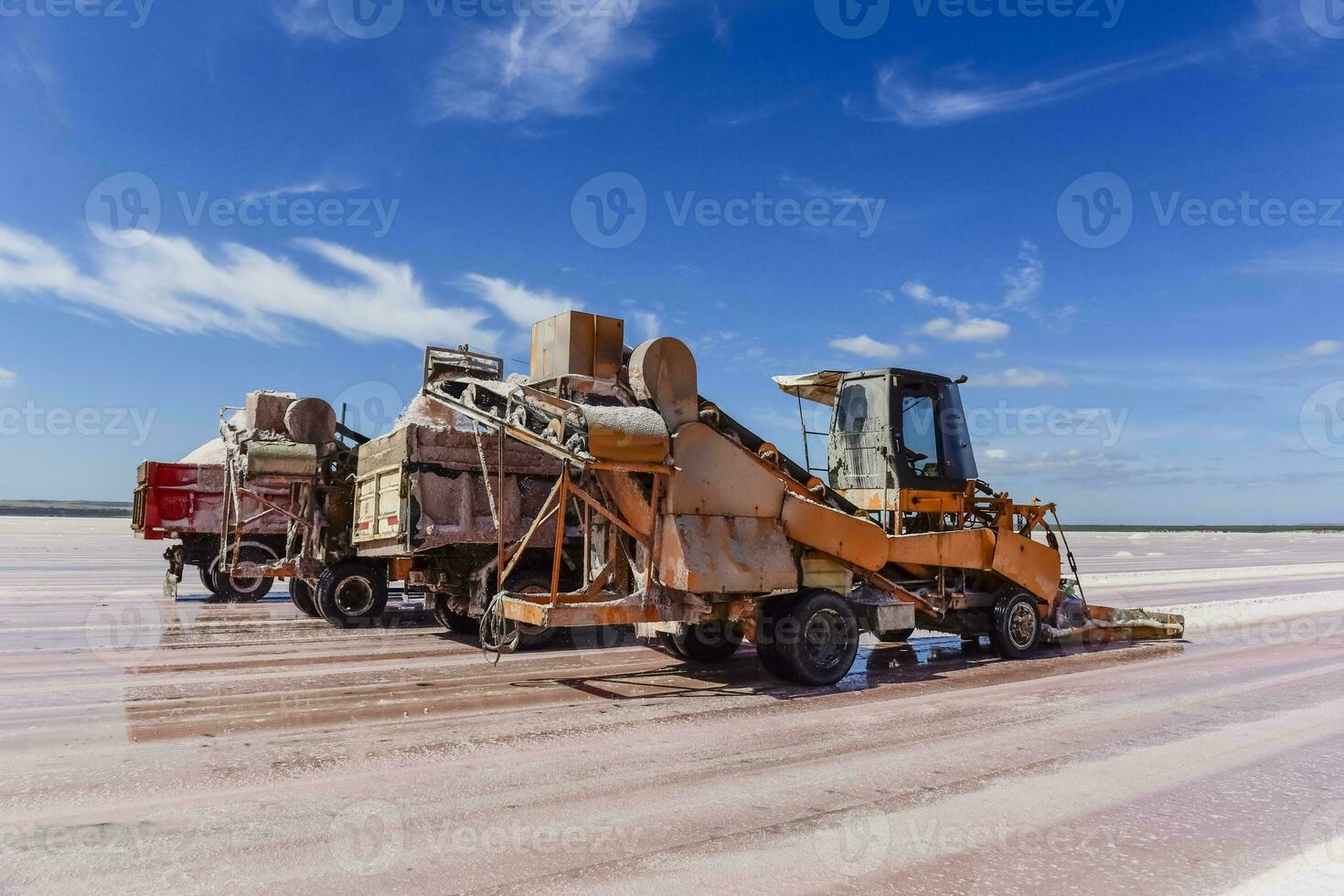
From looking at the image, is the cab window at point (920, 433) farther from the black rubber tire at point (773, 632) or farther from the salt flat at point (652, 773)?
the black rubber tire at point (773, 632)

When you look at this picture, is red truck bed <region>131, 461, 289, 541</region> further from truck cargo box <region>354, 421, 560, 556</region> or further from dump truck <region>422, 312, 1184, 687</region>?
dump truck <region>422, 312, 1184, 687</region>

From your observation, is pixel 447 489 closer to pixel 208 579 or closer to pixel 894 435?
pixel 894 435

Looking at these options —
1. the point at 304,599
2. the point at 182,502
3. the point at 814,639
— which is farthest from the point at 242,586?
the point at 814,639

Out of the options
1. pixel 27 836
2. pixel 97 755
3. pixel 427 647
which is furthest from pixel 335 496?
pixel 27 836

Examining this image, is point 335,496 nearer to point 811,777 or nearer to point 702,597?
point 702,597

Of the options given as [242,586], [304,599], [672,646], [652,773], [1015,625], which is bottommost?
[652,773]

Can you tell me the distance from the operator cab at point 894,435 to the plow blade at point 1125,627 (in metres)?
2.54

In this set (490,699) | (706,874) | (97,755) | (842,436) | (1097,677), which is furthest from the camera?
(842,436)

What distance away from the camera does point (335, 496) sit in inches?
537

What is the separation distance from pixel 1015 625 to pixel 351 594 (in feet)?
27.5

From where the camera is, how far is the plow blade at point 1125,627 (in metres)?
11.1

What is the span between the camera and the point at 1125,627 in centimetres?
1130

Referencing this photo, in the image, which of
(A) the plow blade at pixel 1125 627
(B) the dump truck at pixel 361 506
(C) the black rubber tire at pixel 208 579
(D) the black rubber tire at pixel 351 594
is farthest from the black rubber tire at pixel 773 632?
(C) the black rubber tire at pixel 208 579

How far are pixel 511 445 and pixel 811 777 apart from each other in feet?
20.5
